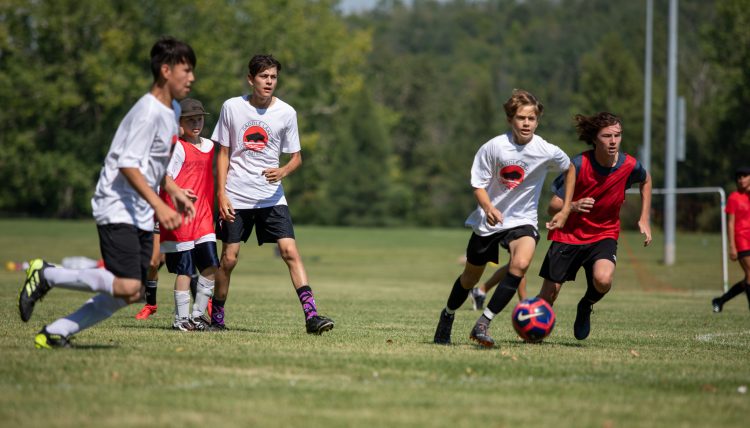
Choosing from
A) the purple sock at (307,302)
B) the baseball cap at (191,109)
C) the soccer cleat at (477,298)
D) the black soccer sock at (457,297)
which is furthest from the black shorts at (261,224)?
the soccer cleat at (477,298)

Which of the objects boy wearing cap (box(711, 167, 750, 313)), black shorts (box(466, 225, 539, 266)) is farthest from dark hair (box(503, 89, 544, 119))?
boy wearing cap (box(711, 167, 750, 313))

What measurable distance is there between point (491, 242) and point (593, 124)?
1682mm

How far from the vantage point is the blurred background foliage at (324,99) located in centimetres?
6016

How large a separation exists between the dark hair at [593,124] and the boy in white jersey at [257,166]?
2.72m

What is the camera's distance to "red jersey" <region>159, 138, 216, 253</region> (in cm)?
986

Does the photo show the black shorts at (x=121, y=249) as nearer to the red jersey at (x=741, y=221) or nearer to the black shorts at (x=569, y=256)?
the black shorts at (x=569, y=256)

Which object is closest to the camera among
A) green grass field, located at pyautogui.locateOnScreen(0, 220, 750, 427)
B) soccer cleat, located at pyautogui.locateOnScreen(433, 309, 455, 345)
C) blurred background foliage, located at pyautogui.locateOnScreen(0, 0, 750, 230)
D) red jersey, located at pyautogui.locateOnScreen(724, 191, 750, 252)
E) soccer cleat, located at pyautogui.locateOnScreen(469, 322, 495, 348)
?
green grass field, located at pyautogui.locateOnScreen(0, 220, 750, 427)

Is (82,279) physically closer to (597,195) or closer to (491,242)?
(491,242)

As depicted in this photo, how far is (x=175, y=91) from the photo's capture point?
721 cm

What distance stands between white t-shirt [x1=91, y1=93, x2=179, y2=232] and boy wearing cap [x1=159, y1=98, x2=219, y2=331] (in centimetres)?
252

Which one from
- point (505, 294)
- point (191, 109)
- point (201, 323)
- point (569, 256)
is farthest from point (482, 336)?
point (191, 109)

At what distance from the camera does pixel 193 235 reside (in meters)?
9.86

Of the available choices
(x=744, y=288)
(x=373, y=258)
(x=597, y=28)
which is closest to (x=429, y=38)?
(x=597, y=28)

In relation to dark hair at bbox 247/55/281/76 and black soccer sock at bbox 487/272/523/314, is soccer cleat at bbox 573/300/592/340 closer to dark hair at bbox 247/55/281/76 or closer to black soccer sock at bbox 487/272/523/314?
black soccer sock at bbox 487/272/523/314
